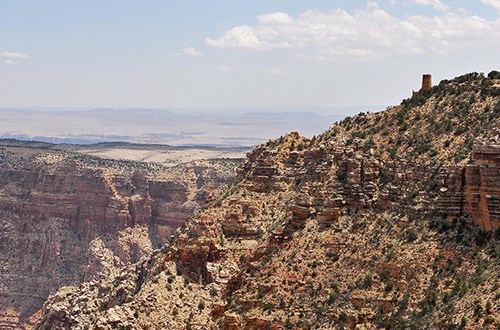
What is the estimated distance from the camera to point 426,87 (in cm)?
6775

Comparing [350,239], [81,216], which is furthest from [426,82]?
[81,216]

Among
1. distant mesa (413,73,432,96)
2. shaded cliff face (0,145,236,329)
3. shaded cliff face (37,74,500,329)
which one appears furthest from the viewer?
shaded cliff face (0,145,236,329)

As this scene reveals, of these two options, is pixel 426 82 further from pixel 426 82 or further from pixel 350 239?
pixel 350 239

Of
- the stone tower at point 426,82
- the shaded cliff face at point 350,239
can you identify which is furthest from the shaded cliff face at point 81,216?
the stone tower at point 426,82

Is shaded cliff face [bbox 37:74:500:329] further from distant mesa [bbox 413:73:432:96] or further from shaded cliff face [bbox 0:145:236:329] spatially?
shaded cliff face [bbox 0:145:236:329]

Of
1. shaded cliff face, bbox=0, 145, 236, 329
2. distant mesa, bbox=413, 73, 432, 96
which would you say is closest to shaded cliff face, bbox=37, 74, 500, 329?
distant mesa, bbox=413, 73, 432, 96

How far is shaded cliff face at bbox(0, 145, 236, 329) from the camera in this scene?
132 meters

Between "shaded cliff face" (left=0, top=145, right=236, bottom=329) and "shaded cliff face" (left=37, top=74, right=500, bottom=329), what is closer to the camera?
"shaded cliff face" (left=37, top=74, right=500, bottom=329)

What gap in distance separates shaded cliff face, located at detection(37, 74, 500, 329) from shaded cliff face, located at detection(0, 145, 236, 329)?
59482mm

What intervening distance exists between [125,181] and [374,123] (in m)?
82.1

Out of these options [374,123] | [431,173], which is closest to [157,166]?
[374,123]

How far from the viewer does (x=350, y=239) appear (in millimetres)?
57531

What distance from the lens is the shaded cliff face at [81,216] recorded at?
132 metres

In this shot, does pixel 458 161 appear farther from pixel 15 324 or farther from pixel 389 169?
pixel 15 324
